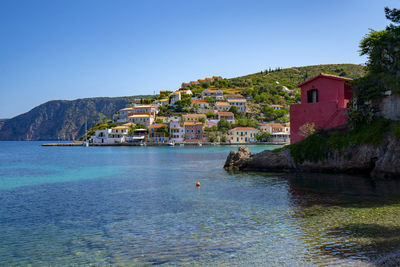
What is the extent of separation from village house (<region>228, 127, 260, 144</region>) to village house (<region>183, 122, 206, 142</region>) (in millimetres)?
9389

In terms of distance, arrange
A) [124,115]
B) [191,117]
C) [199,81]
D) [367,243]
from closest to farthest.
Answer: [367,243] → [191,117] → [124,115] → [199,81]

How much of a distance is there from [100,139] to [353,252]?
11752 centimetres

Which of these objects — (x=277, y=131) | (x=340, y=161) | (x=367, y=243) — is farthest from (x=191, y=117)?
(x=367, y=243)

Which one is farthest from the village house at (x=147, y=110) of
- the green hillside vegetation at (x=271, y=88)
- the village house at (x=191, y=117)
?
the green hillside vegetation at (x=271, y=88)

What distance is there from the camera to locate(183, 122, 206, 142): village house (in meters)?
110

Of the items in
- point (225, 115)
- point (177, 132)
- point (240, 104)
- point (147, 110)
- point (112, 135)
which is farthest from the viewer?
point (240, 104)

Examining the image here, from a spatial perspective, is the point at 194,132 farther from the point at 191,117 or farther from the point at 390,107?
the point at 390,107

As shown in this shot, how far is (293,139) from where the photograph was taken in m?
34.8

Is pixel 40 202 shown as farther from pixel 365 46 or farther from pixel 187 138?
pixel 187 138

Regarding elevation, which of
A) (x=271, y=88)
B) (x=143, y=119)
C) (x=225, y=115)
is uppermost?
(x=271, y=88)

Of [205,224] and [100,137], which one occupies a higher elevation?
[100,137]

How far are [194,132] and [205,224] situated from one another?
97.2m

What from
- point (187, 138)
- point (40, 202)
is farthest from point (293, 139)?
point (187, 138)

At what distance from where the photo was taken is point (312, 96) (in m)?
34.8
